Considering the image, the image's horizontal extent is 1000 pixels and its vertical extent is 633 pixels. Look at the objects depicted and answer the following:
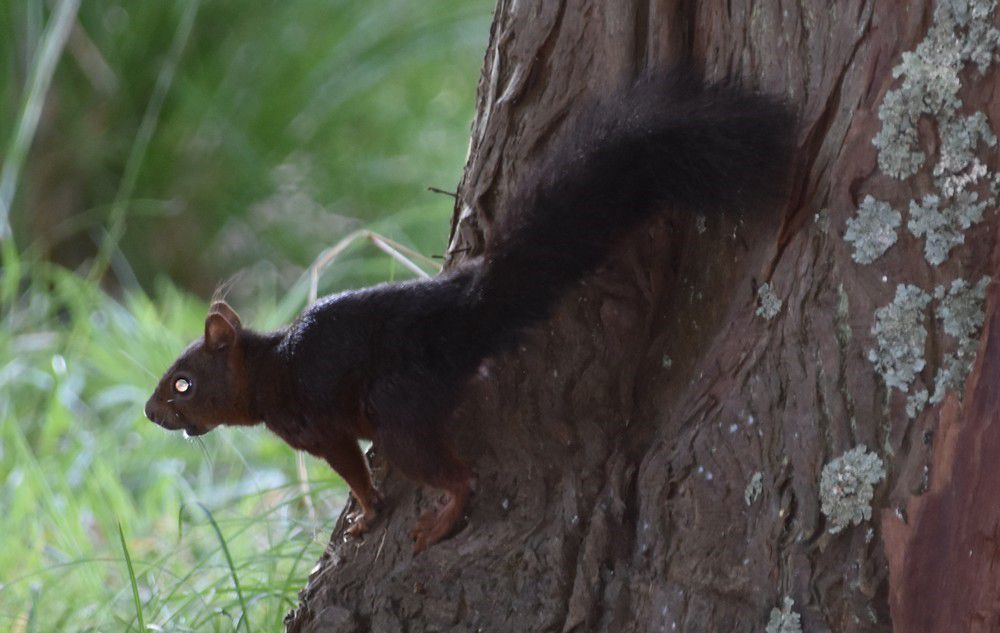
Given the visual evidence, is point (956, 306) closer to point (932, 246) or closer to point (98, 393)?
point (932, 246)

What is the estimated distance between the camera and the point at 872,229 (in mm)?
1427

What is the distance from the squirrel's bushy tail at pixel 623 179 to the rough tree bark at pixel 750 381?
51 millimetres

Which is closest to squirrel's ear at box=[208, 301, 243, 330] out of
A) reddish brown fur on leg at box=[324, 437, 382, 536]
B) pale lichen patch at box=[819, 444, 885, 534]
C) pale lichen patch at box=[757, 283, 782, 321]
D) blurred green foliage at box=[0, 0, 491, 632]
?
reddish brown fur on leg at box=[324, 437, 382, 536]

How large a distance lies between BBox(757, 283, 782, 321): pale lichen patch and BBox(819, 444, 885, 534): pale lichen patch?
0.19 meters

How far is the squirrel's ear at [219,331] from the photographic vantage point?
6.05 feet

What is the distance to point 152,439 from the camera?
327cm

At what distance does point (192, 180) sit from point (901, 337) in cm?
374

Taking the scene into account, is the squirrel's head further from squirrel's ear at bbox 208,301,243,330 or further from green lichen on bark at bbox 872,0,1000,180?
green lichen on bark at bbox 872,0,1000,180

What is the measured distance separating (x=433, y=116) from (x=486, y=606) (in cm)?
407

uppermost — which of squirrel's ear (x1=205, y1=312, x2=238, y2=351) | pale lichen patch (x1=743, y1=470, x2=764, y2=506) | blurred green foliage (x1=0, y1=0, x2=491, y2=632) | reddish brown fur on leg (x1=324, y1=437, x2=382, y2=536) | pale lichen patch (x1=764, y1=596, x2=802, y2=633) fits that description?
blurred green foliage (x1=0, y1=0, x2=491, y2=632)

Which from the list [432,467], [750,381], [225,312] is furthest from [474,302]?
[225,312]

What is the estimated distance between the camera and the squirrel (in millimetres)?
1483

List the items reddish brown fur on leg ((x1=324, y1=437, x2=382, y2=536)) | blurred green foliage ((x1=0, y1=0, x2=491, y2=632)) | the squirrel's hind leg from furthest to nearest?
1. blurred green foliage ((x1=0, y1=0, x2=491, y2=632))
2. reddish brown fur on leg ((x1=324, y1=437, x2=382, y2=536))
3. the squirrel's hind leg

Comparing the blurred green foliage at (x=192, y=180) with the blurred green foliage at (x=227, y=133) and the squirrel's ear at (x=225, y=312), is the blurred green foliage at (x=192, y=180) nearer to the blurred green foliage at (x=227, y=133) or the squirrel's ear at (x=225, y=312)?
the blurred green foliage at (x=227, y=133)
